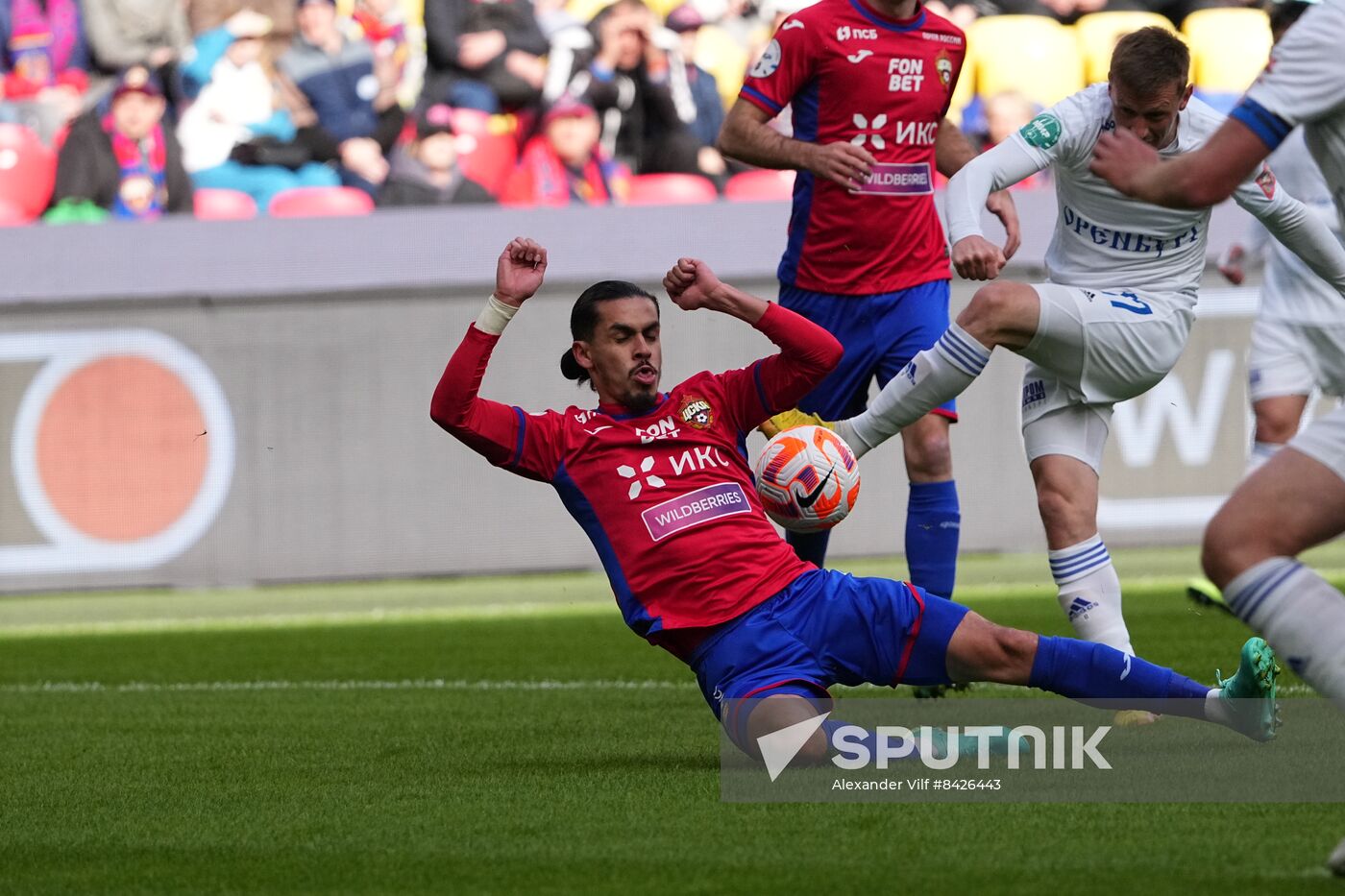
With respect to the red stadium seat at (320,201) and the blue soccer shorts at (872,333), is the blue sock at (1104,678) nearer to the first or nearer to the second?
the blue soccer shorts at (872,333)

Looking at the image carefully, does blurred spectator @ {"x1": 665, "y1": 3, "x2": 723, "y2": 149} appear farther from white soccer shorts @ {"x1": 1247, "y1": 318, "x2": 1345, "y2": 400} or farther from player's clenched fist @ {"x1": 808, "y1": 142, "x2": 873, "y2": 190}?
player's clenched fist @ {"x1": 808, "y1": 142, "x2": 873, "y2": 190}

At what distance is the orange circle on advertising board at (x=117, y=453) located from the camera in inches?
460

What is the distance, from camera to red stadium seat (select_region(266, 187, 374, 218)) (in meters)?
14.0

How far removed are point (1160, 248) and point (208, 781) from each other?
3089 millimetres

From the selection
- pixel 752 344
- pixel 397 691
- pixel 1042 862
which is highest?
pixel 1042 862

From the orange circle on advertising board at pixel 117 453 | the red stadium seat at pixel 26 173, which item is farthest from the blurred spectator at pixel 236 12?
the orange circle on advertising board at pixel 117 453

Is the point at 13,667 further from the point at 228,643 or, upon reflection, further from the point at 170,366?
the point at 170,366

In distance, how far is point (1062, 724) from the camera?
5.62m

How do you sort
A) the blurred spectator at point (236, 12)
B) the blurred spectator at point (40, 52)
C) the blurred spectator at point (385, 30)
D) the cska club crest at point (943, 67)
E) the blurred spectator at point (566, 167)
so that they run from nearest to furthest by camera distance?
the cska club crest at point (943, 67), the blurred spectator at point (566, 167), the blurred spectator at point (40, 52), the blurred spectator at point (385, 30), the blurred spectator at point (236, 12)

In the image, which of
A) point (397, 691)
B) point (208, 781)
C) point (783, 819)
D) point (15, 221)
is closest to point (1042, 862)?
point (783, 819)

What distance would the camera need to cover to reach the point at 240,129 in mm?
14539

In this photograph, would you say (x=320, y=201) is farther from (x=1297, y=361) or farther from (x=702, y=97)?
(x=1297, y=361)

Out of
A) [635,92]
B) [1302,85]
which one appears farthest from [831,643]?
[635,92]

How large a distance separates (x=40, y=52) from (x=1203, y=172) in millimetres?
12872
